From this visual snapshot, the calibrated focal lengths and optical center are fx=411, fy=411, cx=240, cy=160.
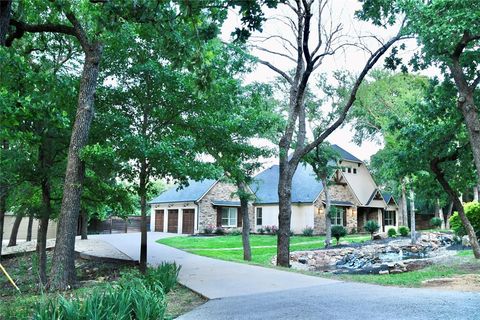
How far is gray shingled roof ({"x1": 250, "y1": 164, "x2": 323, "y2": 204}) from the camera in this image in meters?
31.9

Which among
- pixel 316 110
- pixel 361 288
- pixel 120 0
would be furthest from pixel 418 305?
pixel 316 110

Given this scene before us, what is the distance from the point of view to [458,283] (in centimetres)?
852

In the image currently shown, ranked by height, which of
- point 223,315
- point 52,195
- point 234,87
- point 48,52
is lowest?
point 223,315

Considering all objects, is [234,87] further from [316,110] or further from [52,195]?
[316,110]

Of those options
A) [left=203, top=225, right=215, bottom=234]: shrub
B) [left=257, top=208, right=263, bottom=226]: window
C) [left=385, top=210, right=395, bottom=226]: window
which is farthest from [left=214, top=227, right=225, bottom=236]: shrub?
[left=385, top=210, right=395, bottom=226]: window

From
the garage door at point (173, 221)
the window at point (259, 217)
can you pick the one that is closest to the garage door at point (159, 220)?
the garage door at point (173, 221)

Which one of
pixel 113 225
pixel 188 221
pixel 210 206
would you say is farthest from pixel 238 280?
pixel 113 225

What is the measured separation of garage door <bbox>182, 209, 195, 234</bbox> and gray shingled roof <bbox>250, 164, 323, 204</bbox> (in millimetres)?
5442

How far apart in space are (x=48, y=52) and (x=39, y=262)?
6.62 metres

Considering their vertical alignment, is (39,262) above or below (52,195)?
below

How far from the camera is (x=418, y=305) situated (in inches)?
243

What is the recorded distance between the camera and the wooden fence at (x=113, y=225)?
36969mm

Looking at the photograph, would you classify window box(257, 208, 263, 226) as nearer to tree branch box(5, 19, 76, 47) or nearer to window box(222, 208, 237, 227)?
window box(222, 208, 237, 227)

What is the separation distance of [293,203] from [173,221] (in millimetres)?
10813
